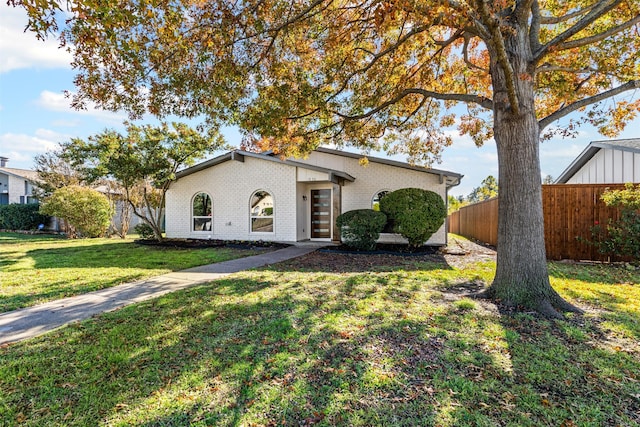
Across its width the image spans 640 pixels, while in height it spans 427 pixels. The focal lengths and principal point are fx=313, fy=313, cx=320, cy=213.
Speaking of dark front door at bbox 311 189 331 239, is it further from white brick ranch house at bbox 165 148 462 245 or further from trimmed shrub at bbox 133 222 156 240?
trimmed shrub at bbox 133 222 156 240

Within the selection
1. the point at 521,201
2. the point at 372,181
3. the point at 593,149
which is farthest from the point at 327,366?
the point at 593,149

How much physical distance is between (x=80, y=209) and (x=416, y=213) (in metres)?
16.4

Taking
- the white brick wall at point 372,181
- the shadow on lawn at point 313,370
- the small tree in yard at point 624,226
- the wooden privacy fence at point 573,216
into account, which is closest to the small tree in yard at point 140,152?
the white brick wall at point 372,181

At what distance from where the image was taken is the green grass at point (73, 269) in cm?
552

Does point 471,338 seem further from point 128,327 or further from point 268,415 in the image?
point 128,327

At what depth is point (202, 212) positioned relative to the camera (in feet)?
49.9

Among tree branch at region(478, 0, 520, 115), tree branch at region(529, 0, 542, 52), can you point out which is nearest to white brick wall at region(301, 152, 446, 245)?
tree branch at region(529, 0, 542, 52)

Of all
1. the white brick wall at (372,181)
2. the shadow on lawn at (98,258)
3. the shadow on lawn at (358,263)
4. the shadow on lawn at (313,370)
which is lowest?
the shadow on lawn at (313,370)

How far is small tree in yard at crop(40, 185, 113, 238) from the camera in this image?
51.2ft

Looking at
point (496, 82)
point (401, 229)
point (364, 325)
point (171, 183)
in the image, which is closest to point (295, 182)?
point (401, 229)

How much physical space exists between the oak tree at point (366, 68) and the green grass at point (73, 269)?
358 cm

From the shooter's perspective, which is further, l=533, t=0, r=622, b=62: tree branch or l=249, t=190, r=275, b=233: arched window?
l=249, t=190, r=275, b=233: arched window

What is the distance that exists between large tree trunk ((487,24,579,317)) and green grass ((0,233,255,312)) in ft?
24.0

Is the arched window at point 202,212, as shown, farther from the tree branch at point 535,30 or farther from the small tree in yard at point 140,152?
the tree branch at point 535,30
